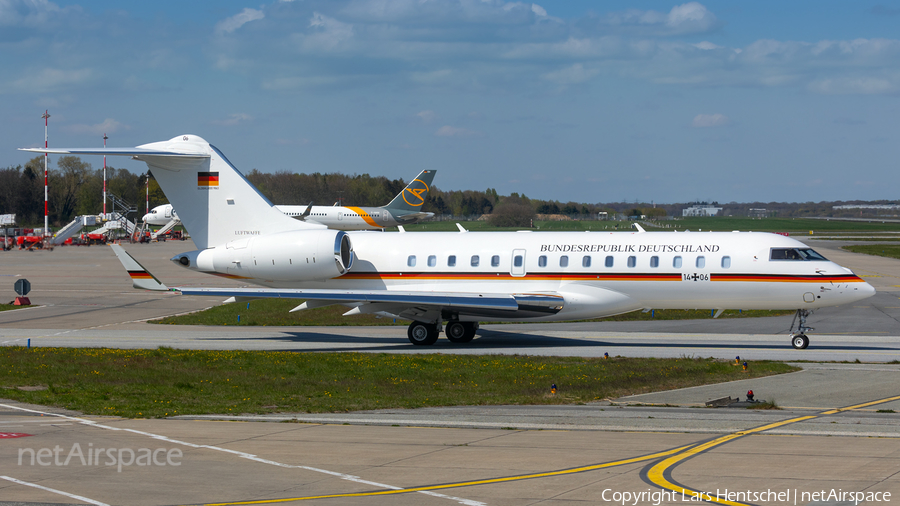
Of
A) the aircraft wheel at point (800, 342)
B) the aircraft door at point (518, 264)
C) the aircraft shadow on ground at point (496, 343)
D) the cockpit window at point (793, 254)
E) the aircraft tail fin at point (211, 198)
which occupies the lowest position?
the aircraft shadow on ground at point (496, 343)

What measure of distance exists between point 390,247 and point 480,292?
3.70 meters

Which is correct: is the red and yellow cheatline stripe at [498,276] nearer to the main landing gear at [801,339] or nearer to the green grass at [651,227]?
the main landing gear at [801,339]

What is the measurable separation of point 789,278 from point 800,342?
6.44 ft

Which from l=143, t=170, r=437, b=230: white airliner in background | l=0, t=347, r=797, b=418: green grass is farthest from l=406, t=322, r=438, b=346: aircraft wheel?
l=143, t=170, r=437, b=230: white airliner in background

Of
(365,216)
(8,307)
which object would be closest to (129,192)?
(365,216)

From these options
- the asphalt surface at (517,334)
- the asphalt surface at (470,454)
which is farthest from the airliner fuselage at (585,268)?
the asphalt surface at (470,454)

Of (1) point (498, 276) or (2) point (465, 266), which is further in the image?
(2) point (465, 266)

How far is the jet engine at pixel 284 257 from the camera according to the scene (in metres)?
27.3

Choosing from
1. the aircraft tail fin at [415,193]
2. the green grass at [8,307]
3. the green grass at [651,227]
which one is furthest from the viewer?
the green grass at [651,227]

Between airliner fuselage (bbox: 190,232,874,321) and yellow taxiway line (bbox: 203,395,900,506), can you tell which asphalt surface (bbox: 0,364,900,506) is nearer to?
yellow taxiway line (bbox: 203,395,900,506)

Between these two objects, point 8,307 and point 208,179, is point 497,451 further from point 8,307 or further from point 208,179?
point 8,307

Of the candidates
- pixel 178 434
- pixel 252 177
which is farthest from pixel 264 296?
pixel 252 177

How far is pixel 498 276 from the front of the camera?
1056 inches

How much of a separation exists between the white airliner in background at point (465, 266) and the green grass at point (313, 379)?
2947mm
